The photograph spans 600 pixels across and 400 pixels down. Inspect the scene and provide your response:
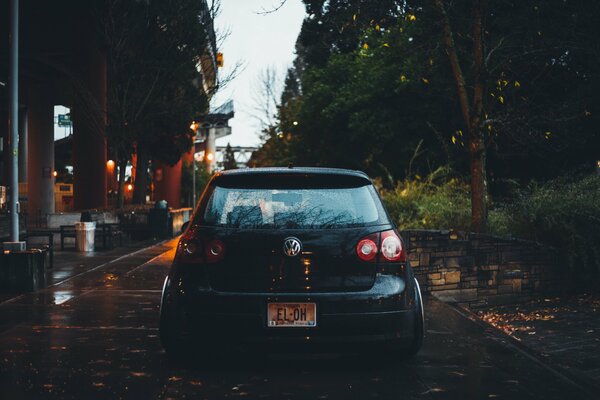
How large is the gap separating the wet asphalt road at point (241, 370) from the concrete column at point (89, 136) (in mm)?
21658

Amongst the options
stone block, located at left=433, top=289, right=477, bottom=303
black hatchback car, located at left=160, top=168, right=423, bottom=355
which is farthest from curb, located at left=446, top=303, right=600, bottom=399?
stone block, located at left=433, top=289, right=477, bottom=303

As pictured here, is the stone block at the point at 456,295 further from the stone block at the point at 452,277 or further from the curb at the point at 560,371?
the curb at the point at 560,371

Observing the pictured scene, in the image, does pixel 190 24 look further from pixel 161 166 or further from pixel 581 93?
pixel 161 166

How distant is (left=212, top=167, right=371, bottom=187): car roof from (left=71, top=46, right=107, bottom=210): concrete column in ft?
79.7

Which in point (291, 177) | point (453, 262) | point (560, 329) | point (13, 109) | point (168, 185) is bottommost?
point (560, 329)

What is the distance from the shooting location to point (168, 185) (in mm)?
50750


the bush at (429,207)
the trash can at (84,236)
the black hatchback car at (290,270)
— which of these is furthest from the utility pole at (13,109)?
the trash can at (84,236)

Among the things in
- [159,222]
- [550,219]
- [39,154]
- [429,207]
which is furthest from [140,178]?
[550,219]

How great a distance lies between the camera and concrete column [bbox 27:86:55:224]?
1531 inches

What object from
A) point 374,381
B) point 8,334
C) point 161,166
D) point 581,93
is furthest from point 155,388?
point 161,166

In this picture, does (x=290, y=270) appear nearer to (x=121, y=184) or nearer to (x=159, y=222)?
(x=159, y=222)

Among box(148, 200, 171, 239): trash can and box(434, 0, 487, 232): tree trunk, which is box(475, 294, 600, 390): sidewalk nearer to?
box(434, 0, 487, 232): tree trunk

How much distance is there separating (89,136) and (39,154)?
10.0 meters

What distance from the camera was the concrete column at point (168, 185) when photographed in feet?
166
